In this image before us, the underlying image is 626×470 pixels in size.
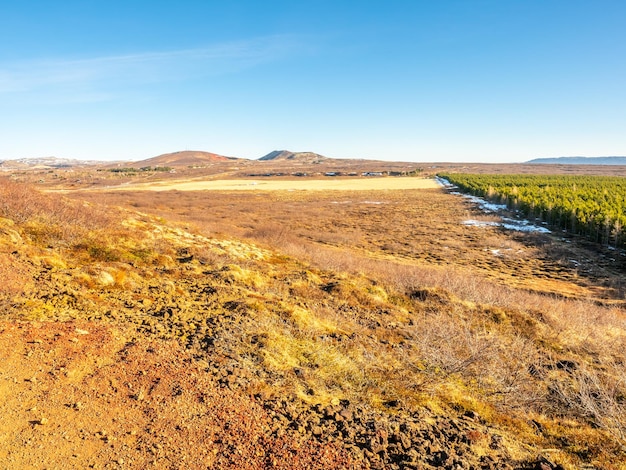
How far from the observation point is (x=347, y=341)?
844cm

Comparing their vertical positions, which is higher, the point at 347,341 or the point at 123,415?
the point at 123,415

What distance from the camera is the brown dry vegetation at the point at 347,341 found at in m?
5.25

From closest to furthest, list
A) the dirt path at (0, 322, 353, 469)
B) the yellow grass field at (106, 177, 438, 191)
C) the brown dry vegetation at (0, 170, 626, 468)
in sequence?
the dirt path at (0, 322, 353, 469) < the brown dry vegetation at (0, 170, 626, 468) < the yellow grass field at (106, 177, 438, 191)

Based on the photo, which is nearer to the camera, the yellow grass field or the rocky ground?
the rocky ground

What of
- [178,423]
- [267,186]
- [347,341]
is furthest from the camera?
[267,186]

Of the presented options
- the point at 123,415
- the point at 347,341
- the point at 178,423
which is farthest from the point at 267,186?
the point at 178,423

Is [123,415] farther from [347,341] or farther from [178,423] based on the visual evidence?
[347,341]

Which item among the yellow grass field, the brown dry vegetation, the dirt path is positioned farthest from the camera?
the yellow grass field

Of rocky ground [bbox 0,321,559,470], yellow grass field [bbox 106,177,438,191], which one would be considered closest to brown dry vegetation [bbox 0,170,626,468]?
rocky ground [bbox 0,321,559,470]

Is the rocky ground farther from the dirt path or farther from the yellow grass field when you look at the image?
the yellow grass field

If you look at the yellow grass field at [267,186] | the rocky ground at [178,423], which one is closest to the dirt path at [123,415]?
the rocky ground at [178,423]

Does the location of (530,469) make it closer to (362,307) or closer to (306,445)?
(306,445)

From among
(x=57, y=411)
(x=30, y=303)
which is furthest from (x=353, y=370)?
(x=30, y=303)

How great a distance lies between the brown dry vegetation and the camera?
525 cm
